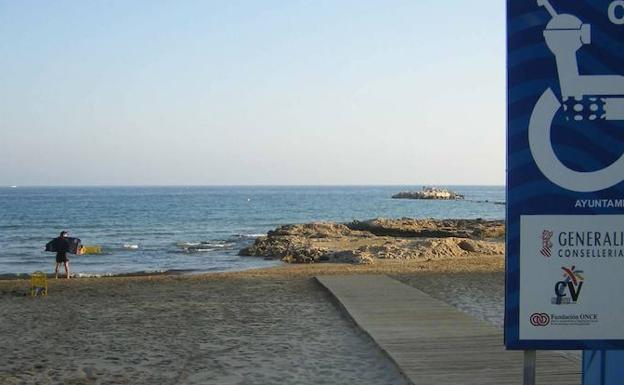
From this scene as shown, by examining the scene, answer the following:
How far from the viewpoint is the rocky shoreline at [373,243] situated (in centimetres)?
2383

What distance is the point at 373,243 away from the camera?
3188cm

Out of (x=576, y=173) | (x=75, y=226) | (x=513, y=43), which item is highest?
(x=513, y=43)

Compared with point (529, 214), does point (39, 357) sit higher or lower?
lower

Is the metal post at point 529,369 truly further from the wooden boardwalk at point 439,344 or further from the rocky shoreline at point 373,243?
the rocky shoreline at point 373,243

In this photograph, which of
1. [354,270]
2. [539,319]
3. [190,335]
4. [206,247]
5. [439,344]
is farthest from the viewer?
[206,247]

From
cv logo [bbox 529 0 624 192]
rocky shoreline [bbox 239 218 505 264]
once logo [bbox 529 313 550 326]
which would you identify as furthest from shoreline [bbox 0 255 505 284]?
cv logo [bbox 529 0 624 192]

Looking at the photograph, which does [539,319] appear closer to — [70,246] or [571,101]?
[571,101]

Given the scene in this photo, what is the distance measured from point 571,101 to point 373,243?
2832 centimetres

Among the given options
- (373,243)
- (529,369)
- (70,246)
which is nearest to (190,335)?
(529,369)

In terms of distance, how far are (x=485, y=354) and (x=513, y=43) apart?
4.74 metres

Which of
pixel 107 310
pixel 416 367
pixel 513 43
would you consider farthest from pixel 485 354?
pixel 107 310

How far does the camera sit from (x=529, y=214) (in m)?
3.73

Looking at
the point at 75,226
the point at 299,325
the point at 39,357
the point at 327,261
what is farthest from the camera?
the point at 75,226

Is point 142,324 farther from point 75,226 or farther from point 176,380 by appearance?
point 75,226
